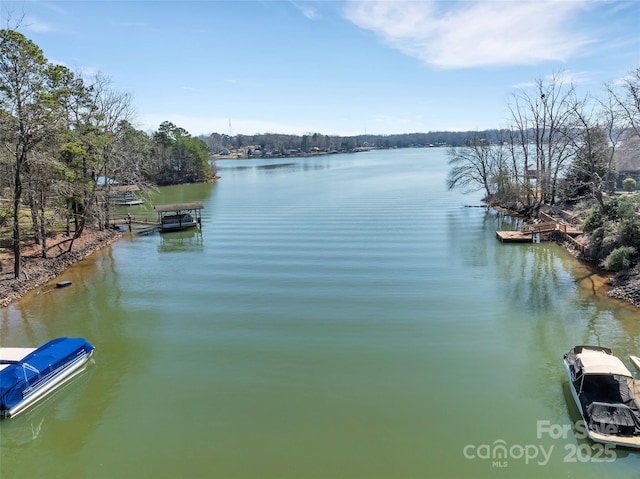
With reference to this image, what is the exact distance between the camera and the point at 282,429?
35.6ft

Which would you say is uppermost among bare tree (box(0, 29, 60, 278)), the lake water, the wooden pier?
bare tree (box(0, 29, 60, 278))

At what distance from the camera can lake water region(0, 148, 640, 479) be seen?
995 centimetres

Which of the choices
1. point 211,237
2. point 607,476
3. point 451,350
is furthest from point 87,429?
point 211,237

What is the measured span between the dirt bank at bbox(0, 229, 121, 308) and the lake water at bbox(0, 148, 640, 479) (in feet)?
3.42

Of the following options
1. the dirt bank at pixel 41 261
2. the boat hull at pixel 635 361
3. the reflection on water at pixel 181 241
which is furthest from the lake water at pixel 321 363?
the reflection on water at pixel 181 241

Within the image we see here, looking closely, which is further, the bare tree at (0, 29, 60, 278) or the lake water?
the bare tree at (0, 29, 60, 278)

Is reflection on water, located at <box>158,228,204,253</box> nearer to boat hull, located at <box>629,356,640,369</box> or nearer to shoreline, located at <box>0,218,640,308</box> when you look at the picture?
shoreline, located at <box>0,218,640,308</box>

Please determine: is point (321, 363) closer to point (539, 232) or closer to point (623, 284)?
point (623, 284)

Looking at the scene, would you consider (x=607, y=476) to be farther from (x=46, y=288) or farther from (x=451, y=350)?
(x=46, y=288)

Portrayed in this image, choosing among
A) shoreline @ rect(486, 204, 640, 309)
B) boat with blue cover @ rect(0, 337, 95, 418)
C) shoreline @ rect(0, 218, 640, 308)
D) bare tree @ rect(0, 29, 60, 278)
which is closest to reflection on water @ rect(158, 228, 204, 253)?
shoreline @ rect(0, 218, 640, 308)

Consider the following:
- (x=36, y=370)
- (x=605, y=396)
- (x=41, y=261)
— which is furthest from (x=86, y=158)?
(x=605, y=396)

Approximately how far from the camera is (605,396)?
10641 millimetres

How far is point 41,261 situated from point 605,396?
27.1m

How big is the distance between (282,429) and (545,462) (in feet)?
20.2
